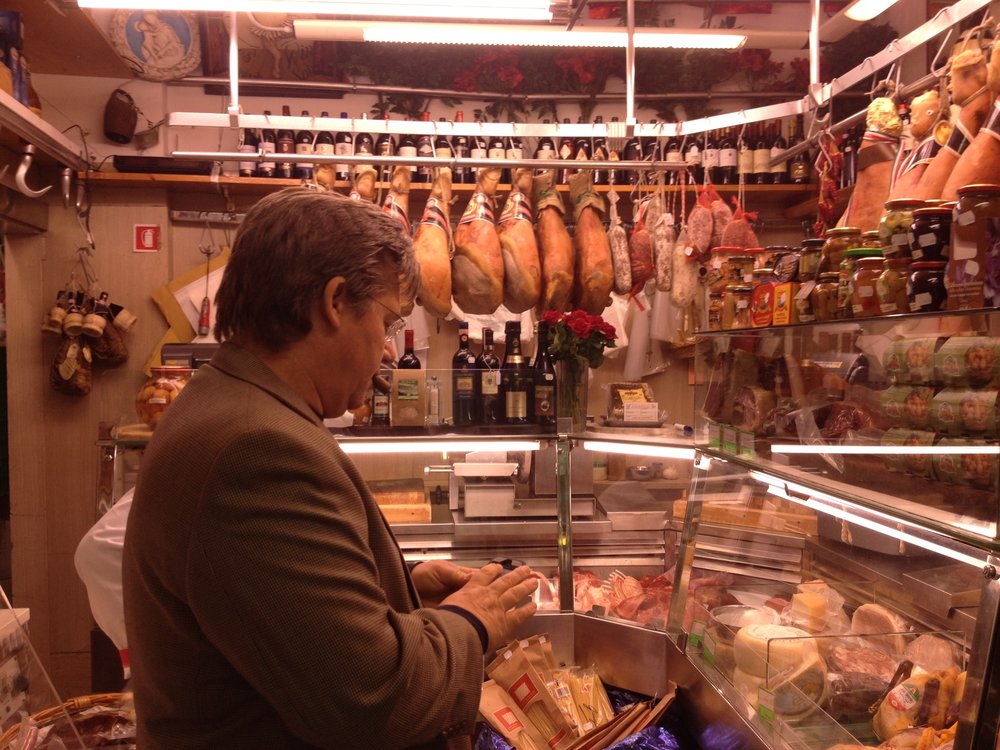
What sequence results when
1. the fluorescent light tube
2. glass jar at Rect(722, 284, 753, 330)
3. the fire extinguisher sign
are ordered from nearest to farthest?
glass jar at Rect(722, 284, 753, 330) < the fluorescent light tube < the fire extinguisher sign

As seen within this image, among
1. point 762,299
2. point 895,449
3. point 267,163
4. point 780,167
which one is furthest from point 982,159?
point 267,163

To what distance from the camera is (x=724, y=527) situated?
238 cm

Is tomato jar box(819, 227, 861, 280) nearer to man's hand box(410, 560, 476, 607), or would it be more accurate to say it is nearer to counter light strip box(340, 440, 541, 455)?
man's hand box(410, 560, 476, 607)

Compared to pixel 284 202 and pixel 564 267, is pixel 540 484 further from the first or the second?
pixel 284 202

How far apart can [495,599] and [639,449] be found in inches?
54.5

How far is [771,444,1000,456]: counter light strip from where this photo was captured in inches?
51.6

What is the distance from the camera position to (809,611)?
2070mm

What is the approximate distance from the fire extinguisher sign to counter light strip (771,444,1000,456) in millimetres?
4795

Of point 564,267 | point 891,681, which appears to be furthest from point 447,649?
point 564,267

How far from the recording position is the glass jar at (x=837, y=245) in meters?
1.80

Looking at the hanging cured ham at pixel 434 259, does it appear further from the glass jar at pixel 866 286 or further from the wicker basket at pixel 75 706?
the glass jar at pixel 866 286

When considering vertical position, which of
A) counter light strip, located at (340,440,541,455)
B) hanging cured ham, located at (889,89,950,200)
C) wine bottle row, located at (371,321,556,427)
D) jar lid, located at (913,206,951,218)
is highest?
hanging cured ham, located at (889,89,950,200)

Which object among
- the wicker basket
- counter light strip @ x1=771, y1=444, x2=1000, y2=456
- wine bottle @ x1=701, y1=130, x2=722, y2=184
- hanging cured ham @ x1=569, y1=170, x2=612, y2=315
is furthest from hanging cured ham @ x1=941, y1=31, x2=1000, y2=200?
wine bottle @ x1=701, y1=130, x2=722, y2=184

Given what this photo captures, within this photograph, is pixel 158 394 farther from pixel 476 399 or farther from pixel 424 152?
pixel 424 152
